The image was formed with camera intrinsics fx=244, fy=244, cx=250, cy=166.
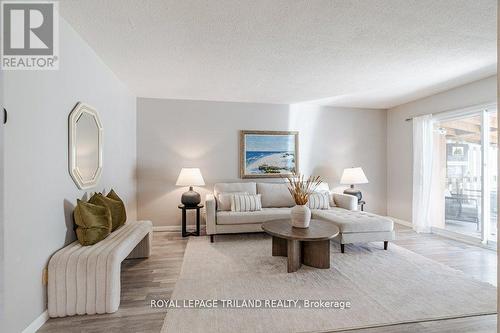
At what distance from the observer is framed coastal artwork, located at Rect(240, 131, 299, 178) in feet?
15.4

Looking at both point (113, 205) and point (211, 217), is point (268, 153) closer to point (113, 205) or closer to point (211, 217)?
point (211, 217)

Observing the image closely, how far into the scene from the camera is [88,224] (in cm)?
217

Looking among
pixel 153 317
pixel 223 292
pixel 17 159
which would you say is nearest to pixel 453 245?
pixel 223 292

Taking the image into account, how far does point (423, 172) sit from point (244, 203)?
322 centimetres

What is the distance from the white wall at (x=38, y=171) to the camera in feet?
5.08

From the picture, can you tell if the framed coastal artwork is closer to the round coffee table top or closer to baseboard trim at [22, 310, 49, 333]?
the round coffee table top

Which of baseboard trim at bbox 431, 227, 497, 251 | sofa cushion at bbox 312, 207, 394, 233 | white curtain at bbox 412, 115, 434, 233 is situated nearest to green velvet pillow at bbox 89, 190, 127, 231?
sofa cushion at bbox 312, 207, 394, 233

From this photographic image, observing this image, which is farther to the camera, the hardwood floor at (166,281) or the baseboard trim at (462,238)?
the baseboard trim at (462,238)

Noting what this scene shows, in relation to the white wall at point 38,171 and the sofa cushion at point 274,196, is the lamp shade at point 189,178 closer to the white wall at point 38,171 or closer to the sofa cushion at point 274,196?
the sofa cushion at point 274,196

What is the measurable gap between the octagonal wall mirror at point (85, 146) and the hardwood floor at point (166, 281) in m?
1.12

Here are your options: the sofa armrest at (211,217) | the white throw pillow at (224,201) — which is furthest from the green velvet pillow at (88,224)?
the white throw pillow at (224,201)

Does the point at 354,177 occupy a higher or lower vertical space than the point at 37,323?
higher

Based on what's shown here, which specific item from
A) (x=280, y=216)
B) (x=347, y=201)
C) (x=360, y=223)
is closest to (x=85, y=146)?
(x=280, y=216)

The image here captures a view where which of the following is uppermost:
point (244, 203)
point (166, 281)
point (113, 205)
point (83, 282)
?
point (113, 205)
